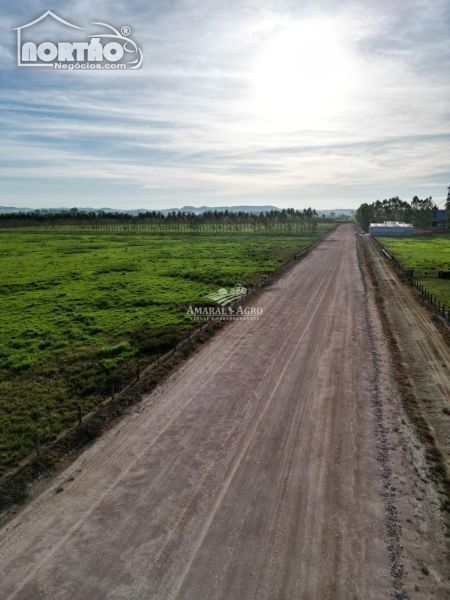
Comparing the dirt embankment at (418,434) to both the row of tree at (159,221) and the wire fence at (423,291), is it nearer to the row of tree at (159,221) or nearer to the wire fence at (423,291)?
the wire fence at (423,291)

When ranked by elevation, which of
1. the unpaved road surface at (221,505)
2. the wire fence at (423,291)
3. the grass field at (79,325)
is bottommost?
the unpaved road surface at (221,505)

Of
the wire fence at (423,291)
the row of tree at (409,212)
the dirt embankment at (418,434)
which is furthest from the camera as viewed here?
the row of tree at (409,212)

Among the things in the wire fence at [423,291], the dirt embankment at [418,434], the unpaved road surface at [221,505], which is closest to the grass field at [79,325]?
the unpaved road surface at [221,505]

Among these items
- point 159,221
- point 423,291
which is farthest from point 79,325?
point 159,221

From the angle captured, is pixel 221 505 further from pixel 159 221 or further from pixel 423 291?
pixel 159 221

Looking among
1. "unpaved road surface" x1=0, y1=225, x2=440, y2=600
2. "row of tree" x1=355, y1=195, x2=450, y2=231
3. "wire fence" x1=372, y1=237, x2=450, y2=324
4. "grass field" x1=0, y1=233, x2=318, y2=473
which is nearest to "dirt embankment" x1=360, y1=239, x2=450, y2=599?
"unpaved road surface" x1=0, y1=225, x2=440, y2=600

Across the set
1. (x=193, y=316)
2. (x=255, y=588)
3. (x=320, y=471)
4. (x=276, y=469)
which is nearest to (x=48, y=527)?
(x=255, y=588)
